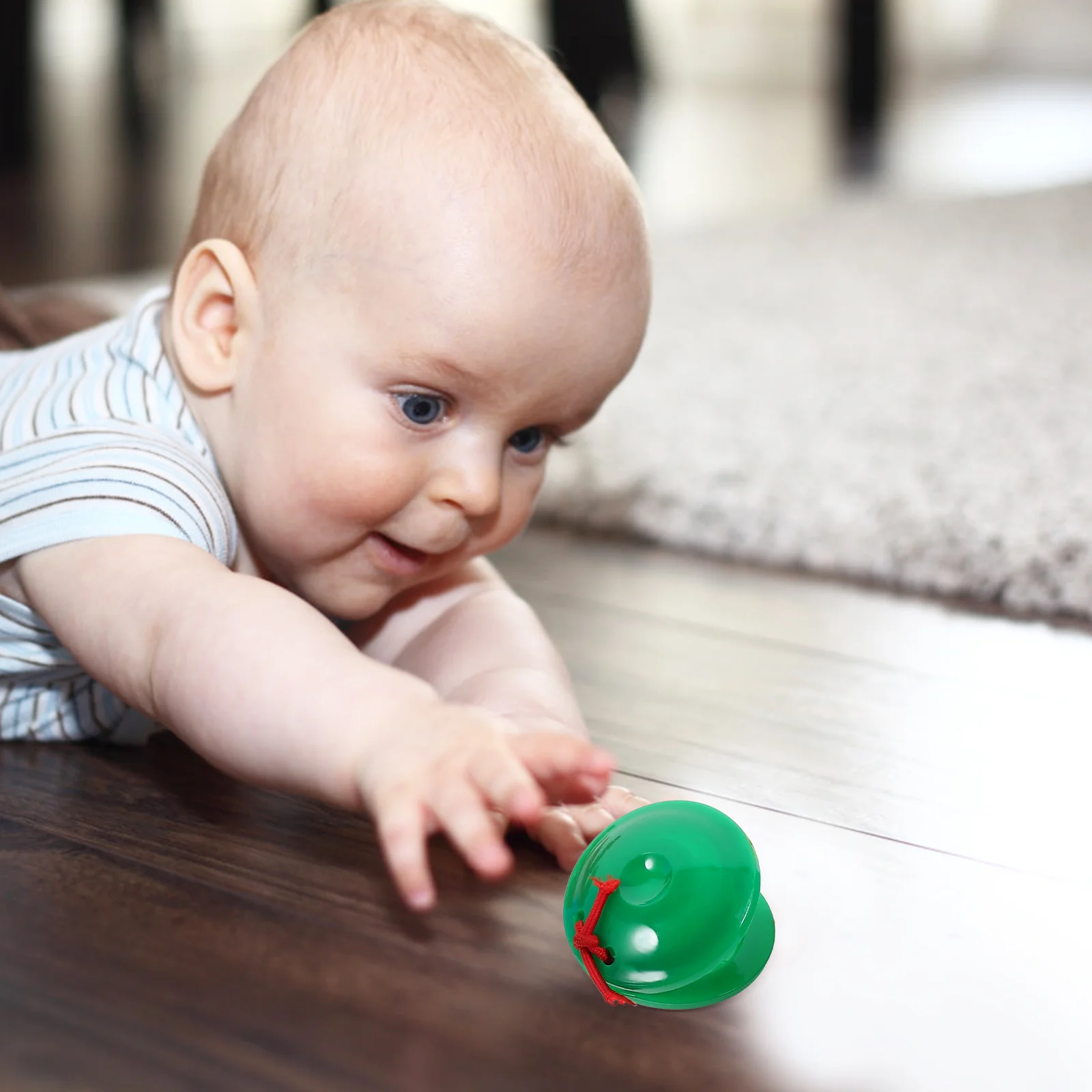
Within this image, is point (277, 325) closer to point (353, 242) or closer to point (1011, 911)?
point (353, 242)

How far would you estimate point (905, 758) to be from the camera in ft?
2.51

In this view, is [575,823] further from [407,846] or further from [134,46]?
[134,46]

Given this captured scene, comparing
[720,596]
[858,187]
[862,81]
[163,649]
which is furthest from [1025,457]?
[862,81]

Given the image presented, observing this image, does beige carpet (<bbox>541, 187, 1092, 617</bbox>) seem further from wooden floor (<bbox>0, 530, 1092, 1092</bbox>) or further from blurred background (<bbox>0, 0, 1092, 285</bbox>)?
blurred background (<bbox>0, 0, 1092, 285</bbox>)

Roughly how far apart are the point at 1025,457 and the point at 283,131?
0.74 m

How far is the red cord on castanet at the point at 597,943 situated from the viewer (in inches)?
20.6

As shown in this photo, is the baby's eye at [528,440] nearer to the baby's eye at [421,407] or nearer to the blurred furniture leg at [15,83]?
the baby's eye at [421,407]

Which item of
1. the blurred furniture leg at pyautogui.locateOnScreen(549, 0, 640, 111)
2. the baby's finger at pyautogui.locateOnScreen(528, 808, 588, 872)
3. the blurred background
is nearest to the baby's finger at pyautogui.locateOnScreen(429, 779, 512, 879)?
the baby's finger at pyautogui.locateOnScreen(528, 808, 588, 872)

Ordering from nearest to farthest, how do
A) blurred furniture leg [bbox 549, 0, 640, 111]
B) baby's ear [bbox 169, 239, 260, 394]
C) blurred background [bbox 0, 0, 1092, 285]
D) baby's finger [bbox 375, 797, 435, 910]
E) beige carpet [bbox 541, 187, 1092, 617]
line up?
baby's finger [bbox 375, 797, 435, 910]
baby's ear [bbox 169, 239, 260, 394]
beige carpet [bbox 541, 187, 1092, 617]
blurred background [bbox 0, 0, 1092, 285]
blurred furniture leg [bbox 549, 0, 640, 111]

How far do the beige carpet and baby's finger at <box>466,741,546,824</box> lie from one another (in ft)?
1.94

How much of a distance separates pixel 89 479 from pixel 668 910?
1.15ft

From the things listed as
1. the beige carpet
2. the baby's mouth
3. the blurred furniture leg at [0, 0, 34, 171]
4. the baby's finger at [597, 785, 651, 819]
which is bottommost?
the blurred furniture leg at [0, 0, 34, 171]

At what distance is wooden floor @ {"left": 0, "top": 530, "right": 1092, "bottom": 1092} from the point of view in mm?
489

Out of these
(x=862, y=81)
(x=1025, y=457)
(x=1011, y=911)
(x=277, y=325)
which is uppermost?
(x=277, y=325)
